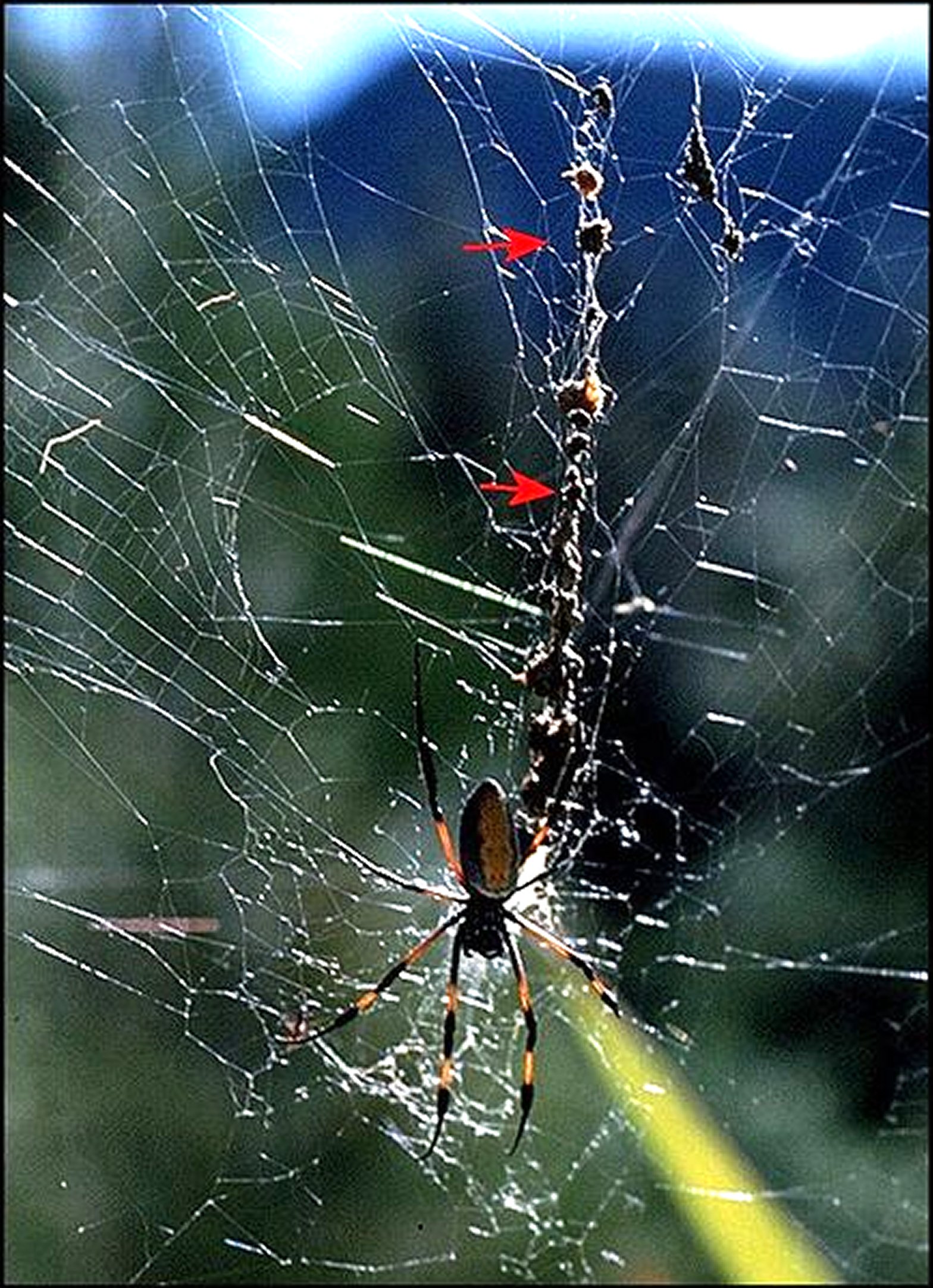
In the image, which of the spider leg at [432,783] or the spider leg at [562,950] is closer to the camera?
the spider leg at [432,783]

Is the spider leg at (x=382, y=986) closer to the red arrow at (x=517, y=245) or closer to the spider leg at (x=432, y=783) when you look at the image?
the spider leg at (x=432, y=783)

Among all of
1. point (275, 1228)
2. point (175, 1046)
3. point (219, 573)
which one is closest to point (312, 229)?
point (219, 573)

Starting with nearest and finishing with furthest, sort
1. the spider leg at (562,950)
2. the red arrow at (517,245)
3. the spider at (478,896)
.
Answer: the red arrow at (517,245) < the spider at (478,896) < the spider leg at (562,950)

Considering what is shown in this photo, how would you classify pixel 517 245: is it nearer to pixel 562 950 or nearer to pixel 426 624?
pixel 426 624

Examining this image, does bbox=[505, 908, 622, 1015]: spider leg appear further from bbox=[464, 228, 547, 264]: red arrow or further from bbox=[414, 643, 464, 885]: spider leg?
bbox=[464, 228, 547, 264]: red arrow

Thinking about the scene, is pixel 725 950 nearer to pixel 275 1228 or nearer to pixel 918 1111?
pixel 918 1111

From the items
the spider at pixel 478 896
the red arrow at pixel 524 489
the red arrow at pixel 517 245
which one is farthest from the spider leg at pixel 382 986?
the red arrow at pixel 517 245

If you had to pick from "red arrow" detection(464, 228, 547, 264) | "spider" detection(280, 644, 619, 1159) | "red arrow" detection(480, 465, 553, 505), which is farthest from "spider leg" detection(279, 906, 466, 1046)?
"red arrow" detection(464, 228, 547, 264)
